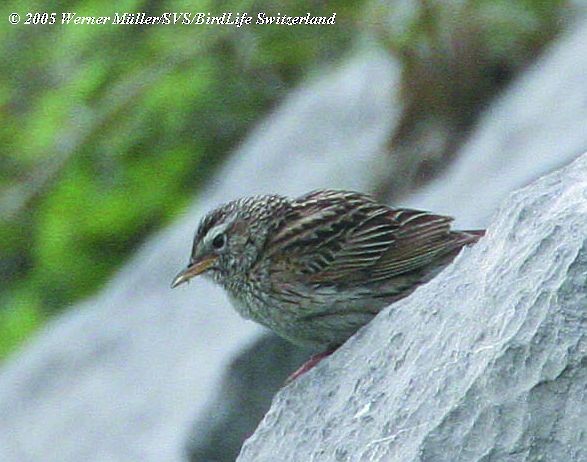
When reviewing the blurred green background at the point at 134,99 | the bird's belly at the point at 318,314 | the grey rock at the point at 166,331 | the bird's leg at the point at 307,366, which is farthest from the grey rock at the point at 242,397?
the blurred green background at the point at 134,99

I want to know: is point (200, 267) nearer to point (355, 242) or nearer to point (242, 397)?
point (355, 242)

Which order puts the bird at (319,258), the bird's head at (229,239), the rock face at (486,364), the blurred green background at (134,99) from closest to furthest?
the rock face at (486,364) < the bird at (319,258) < the bird's head at (229,239) < the blurred green background at (134,99)

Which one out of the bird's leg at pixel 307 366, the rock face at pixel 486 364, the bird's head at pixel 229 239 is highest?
the bird's head at pixel 229 239

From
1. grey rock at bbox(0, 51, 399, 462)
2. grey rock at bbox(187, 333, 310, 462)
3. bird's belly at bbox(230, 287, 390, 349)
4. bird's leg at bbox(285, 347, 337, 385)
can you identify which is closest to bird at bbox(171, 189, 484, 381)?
bird's belly at bbox(230, 287, 390, 349)

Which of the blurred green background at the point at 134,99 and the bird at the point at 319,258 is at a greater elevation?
the blurred green background at the point at 134,99

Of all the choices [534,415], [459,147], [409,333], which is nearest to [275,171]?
[459,147]

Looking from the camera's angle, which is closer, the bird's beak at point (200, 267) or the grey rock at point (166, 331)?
the bird's beak at point (200, 267)

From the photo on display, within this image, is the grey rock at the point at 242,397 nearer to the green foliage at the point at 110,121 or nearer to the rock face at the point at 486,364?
the rock face at the point at 486,364

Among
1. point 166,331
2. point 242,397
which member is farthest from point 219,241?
point 166,331
